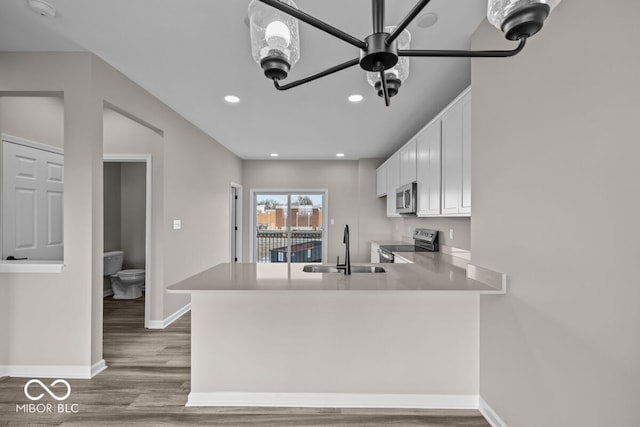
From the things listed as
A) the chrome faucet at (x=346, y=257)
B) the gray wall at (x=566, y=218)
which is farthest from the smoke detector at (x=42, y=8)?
the gray wall at (x=566, y=218)

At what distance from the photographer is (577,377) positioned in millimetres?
1252

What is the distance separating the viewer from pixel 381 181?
555cm

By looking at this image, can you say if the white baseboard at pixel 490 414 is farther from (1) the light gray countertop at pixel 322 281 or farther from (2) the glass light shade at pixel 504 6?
(2) the glass light shade at pixel 504 6

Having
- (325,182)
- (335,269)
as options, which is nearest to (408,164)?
(335,269)

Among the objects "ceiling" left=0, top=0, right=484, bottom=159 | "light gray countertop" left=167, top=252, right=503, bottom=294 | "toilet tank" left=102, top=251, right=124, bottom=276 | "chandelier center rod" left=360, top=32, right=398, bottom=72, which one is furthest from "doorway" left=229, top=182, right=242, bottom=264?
"chandelier center rod" left=360, top=32, right=398, bottom=72

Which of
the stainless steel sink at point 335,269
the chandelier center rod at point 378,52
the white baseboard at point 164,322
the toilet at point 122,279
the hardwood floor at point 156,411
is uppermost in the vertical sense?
the chandelier center rod at point 378,52

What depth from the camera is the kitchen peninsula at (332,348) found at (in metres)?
2.05

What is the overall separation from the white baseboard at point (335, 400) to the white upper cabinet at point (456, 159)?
1287mm

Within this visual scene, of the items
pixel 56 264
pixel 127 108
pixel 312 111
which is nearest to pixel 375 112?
pixel 312 111

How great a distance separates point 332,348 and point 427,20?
216 centimetres

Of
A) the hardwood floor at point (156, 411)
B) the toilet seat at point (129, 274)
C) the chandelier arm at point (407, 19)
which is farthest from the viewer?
the toilet seat at point (129, 274)

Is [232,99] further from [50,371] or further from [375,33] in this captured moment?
[50,371]

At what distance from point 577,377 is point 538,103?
122 cm

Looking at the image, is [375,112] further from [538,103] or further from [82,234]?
[82,234]
